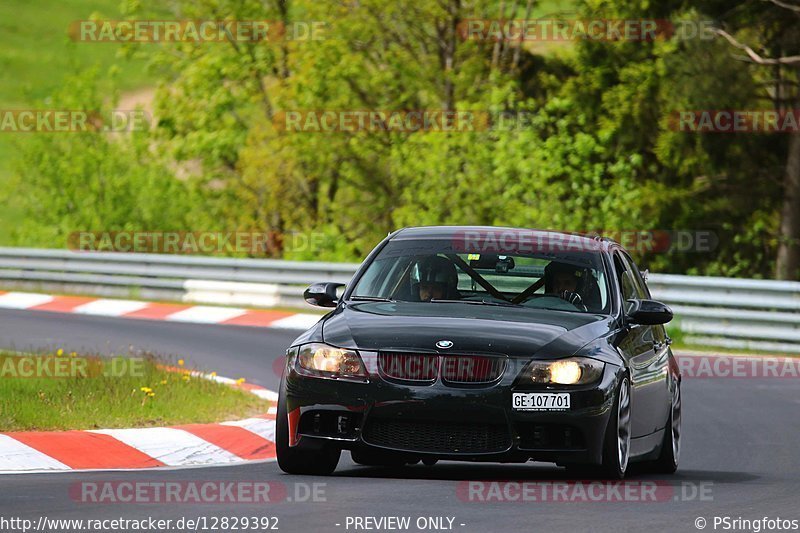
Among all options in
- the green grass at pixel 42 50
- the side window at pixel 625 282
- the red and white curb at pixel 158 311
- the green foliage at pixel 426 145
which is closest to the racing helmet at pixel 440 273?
the side window at pixel 625 282

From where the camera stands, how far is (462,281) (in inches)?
393

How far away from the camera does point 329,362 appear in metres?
8.93

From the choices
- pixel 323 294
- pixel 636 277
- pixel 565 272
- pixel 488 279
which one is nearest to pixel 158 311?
pixel 636 277

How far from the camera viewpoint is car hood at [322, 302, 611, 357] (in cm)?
879

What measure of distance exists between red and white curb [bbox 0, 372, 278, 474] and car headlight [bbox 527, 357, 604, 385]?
2.63 meters

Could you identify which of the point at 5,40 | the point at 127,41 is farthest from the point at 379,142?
the point at 5,40

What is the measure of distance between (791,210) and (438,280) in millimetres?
22011

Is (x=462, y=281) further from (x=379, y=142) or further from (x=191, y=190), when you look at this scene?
(x=191, y=190)

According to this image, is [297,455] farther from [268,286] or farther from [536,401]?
[268,286]

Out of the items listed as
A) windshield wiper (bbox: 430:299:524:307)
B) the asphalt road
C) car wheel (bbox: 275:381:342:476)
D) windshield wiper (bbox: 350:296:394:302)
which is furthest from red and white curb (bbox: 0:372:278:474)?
windshield wiper (bbox: 430:299:524:307)

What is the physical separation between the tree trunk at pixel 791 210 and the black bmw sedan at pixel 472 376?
20850 mm

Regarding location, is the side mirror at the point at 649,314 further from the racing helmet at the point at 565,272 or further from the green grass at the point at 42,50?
the green grass at the point at 42,50

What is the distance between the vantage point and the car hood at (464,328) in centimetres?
879

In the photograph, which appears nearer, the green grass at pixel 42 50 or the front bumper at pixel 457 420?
the front bumper at pixel 457 420
